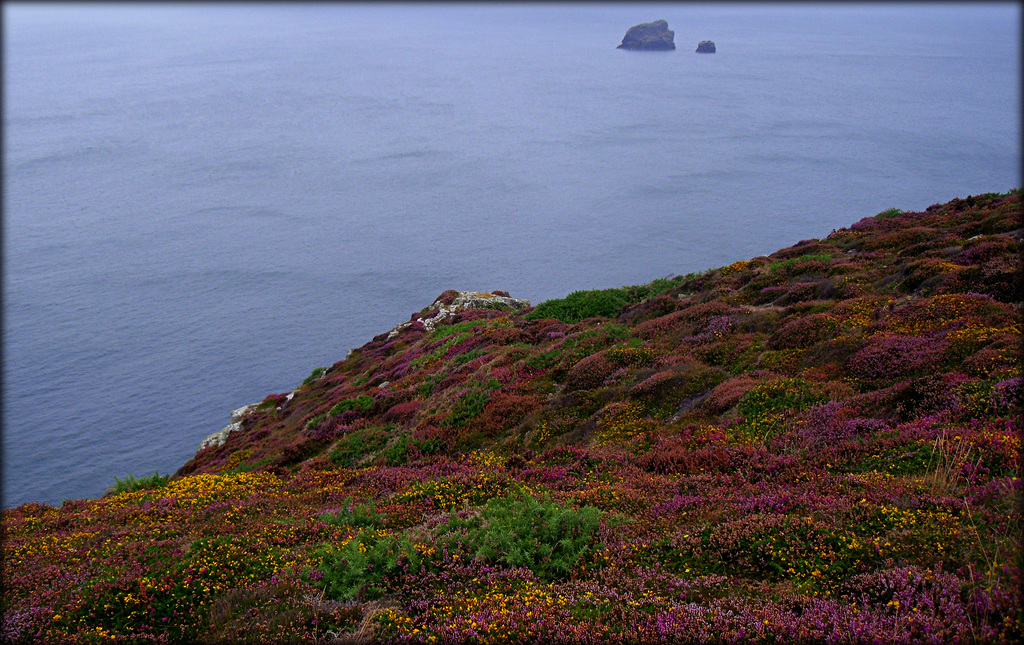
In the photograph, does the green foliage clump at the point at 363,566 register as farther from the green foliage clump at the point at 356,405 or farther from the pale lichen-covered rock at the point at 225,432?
the pale lichen-covered rock at the point at 225,432

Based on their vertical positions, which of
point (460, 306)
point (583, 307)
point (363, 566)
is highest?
point (363, 566)

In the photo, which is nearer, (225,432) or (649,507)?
(649,507)

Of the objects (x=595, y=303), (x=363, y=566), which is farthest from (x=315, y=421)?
(x=363, y=566)

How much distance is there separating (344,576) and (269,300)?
264ft

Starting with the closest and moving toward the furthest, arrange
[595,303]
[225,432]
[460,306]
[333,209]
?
[595,303] → [225,432] → [460,306] → [333,209]

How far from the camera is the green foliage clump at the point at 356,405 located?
27266 mm

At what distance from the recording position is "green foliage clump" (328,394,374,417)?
2727 cm

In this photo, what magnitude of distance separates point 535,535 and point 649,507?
2319mm

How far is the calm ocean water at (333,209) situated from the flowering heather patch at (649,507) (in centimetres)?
4069

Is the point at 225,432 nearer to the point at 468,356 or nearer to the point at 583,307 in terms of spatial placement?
the point at 468,356

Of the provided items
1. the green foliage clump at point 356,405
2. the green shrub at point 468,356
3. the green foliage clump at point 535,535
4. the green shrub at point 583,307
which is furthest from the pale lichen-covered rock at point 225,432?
the green foliage clump at point 535,535

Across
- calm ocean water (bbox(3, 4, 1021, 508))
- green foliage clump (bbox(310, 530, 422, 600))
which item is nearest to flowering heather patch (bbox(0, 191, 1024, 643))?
green foliage clump (bbox(310, 530, 422, 600))

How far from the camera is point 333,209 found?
112 m

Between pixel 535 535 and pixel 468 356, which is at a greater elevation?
pixel 535 535
